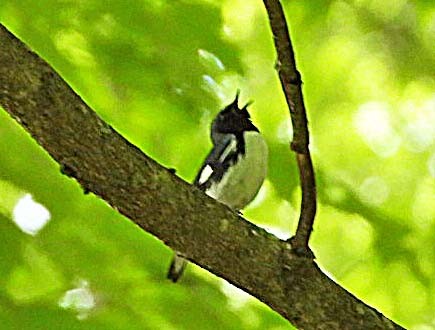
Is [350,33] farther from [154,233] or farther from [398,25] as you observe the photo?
[154,233]

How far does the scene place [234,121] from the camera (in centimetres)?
234

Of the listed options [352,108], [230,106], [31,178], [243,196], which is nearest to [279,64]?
[31,178]

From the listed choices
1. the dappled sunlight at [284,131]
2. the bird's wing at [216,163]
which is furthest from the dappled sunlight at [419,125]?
the bird's wing at [216,163]

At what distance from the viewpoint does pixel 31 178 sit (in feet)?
4.61

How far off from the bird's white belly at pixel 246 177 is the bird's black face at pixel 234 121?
6 cm

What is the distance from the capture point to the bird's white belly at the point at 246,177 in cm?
190

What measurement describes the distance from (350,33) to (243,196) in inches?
17.0

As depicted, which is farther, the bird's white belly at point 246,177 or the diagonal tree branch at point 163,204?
the bird's white belly at point 246,177

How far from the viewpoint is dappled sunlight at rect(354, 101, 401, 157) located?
184 cm

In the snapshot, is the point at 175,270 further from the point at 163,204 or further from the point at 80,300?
the point at 163,204

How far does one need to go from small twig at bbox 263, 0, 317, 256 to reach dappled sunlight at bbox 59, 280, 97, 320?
0.30m

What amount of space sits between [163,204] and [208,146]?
0.78 m

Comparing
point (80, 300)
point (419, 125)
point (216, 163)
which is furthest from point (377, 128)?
point (80, 300)

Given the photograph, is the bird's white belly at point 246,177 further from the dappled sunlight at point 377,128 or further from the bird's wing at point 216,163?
the dappled sunlight at point 377,128
